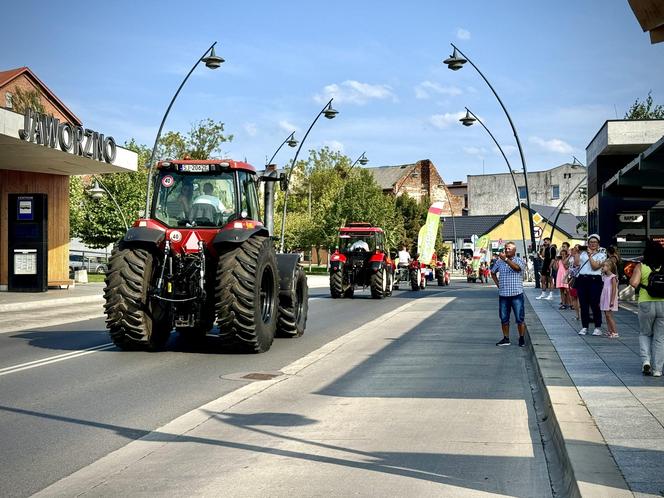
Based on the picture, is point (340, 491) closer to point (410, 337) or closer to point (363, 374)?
point (363, 374)

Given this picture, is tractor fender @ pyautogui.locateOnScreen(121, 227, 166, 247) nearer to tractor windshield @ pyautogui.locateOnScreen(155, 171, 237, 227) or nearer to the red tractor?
tractor windshield @ pyautogui.locateOnScreen(155, 171, 237, 227)

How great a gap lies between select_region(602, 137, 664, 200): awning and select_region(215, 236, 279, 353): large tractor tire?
6170mm

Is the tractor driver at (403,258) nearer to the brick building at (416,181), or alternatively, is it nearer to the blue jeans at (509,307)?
the blue jeans at (509,307)

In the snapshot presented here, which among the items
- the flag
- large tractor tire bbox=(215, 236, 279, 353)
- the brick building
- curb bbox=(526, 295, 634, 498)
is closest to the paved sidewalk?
curb bbox=(526, 295, 634, 498)

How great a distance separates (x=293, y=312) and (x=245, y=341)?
2.44 m

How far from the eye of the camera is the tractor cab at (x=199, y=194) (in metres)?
13.5

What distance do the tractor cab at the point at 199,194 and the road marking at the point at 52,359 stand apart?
218cm

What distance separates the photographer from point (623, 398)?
27.3ft

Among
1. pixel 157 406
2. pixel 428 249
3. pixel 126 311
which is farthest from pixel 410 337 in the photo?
pixel 428 249

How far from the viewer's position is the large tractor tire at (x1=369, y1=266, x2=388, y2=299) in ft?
94.5

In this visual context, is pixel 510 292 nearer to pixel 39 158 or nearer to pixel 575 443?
pixel 575 443

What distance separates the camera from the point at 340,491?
5.65 meters

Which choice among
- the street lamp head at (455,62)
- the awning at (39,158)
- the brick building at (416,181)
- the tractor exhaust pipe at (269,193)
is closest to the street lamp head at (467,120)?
the street lamp head at (455,62)

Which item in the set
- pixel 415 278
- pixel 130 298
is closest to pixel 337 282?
pixel 415 278
